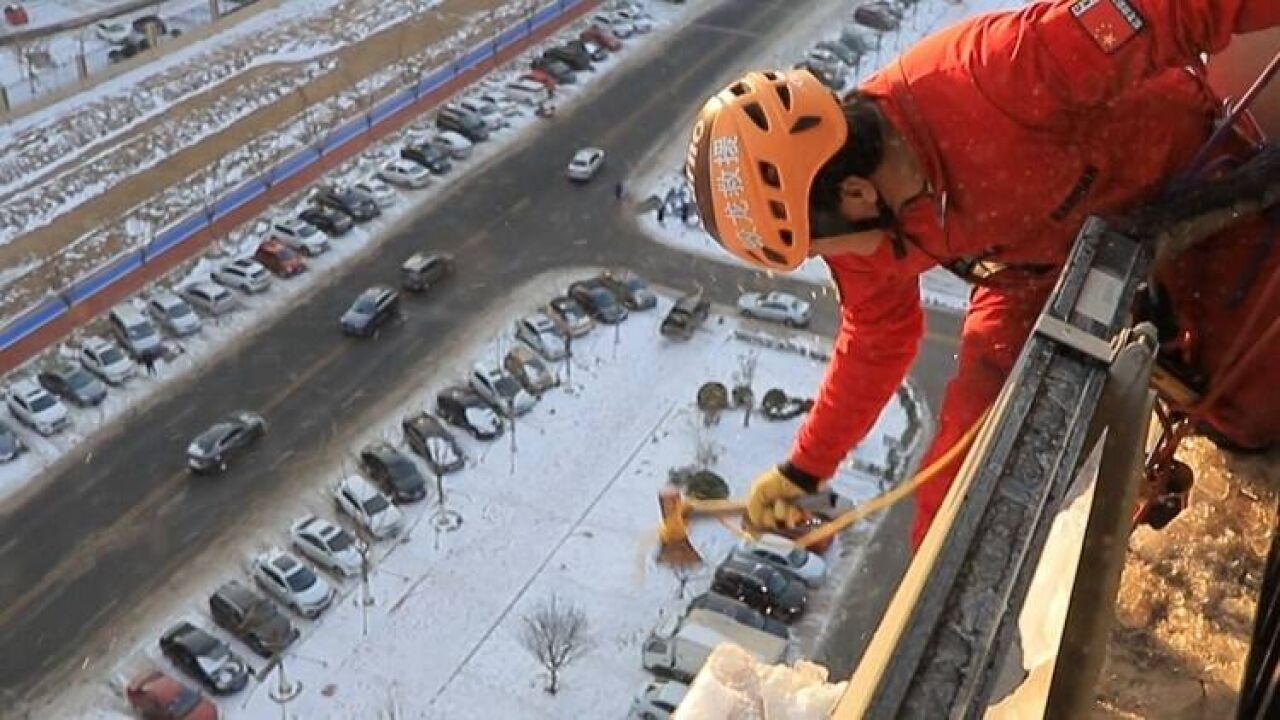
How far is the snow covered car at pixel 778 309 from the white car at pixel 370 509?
4.86 meters

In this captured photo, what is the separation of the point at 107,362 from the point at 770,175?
12.6 meters

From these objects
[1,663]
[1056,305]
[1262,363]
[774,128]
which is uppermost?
[1056,305]

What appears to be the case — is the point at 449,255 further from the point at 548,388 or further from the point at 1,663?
the point at 1,663

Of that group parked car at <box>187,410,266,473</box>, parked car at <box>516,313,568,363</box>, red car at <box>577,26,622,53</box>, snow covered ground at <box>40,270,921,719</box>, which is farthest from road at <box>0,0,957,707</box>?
red car at <box>577,26,622,53</box>

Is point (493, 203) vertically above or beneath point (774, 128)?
beneath

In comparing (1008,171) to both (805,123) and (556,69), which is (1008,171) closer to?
(805,123)

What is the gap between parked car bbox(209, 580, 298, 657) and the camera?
11242 millimetres

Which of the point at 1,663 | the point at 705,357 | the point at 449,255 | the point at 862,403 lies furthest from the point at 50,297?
the point at 862,403

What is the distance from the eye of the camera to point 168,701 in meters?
10.7

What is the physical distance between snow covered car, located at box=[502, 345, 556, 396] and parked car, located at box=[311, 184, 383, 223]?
377cm

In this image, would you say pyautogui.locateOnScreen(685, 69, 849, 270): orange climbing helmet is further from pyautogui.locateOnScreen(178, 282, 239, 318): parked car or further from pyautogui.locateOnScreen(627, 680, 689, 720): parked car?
pyautogui.locateOnScreen(178, 282, 239, 318): parked car

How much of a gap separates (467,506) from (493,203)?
601 centimetres

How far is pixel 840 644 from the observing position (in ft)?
37.1

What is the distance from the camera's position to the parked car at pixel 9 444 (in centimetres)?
1336
